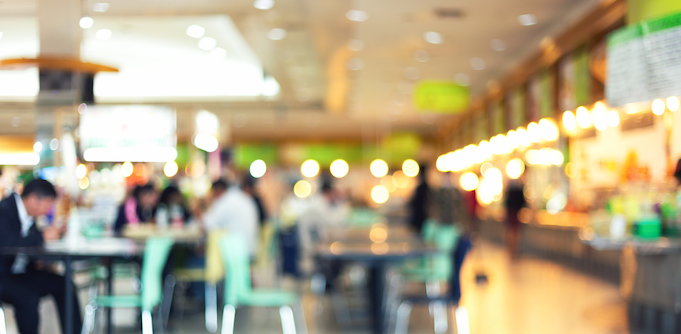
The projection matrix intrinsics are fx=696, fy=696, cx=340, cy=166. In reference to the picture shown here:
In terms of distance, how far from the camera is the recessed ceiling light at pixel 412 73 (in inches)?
536

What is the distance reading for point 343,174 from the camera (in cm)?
2775

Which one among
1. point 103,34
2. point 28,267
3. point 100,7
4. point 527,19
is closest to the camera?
point 28,267

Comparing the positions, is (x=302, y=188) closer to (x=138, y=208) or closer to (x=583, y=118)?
(x=583, y=118)

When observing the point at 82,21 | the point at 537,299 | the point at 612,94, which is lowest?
the point at 537,299

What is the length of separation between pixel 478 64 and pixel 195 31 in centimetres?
567

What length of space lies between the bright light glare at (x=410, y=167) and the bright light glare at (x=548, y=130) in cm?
1524

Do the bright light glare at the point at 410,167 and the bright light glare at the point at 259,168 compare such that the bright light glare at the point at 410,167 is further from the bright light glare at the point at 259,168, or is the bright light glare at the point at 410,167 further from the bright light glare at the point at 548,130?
the bright light glare at the point at 548,130

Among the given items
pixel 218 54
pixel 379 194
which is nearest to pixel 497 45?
pixel 218 54

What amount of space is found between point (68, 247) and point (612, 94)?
12.3ft

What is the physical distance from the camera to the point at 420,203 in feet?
33.9

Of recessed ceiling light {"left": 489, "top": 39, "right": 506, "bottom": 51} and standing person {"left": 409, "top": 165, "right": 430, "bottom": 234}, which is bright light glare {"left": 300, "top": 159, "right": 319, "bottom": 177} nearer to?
recessed ceiling light {"left": 489, "top": 39, "right": 506, "bottom": 51}

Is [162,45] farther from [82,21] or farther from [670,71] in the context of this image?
[670,71]

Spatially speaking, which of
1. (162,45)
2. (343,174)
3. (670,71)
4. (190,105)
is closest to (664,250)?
(670,71)

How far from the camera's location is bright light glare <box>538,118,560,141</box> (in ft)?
37.8
